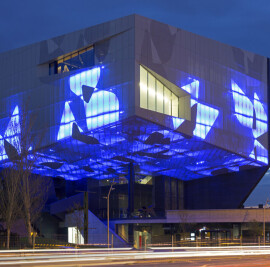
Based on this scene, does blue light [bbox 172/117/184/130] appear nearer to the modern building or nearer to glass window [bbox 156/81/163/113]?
the modern building

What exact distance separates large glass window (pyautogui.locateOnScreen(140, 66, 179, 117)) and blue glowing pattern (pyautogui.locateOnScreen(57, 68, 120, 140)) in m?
3.15

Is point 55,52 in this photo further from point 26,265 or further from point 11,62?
point 26,265

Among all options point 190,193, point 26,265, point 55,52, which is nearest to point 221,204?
point 190,193

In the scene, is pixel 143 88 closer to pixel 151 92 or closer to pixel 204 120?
A: pixel 151 92

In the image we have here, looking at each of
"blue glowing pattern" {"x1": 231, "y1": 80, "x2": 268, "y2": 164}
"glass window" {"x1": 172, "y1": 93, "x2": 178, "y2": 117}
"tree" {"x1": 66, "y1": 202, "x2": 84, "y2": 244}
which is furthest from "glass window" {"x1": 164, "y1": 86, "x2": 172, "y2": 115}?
"tree" {"x1": 66, "y1": 202, "x2": 84, "y2": 244}

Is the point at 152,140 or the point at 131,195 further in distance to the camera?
the point at 131,195

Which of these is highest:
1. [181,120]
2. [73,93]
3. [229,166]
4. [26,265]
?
[73,93]

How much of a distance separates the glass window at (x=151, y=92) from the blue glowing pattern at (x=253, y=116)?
12810mm

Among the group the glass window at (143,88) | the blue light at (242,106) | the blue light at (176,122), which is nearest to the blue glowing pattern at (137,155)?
the blue light at (176,122)

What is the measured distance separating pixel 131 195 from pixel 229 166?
13.9 metres

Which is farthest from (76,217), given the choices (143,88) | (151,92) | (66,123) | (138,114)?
(143,88)

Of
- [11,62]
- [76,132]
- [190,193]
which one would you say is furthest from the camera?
[190,193]

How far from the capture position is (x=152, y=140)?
5856 cm

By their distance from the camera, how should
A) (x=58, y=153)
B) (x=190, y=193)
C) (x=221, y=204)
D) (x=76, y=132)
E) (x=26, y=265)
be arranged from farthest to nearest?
(x=190, y=193)
(x=221, y=204)
(x=58, y=153)
(x=76, y=132)
(x=26, y=265)
